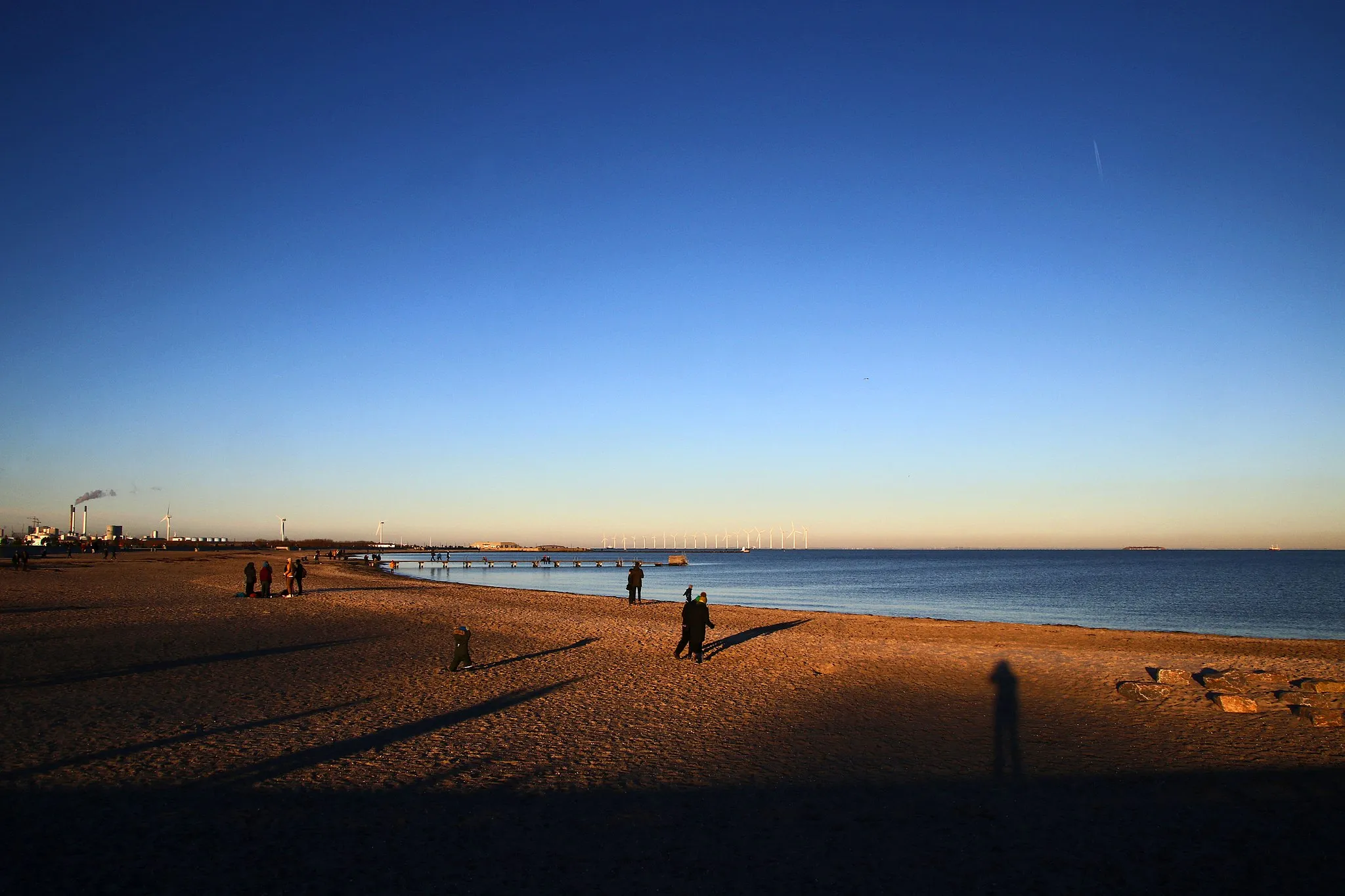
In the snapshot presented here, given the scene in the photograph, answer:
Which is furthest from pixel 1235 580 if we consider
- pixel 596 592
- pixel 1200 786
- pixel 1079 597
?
pixel 1200 786

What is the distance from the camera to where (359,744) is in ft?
32.3

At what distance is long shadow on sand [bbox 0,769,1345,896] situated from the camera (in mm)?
6039

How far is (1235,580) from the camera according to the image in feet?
251

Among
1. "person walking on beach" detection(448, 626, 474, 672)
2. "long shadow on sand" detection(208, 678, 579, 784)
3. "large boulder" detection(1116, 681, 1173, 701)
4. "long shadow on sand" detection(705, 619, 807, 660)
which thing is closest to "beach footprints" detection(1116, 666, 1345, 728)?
"large boulder" detection(1116, 681, 1173, 701)

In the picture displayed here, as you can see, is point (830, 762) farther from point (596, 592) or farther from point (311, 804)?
point (596, 592)

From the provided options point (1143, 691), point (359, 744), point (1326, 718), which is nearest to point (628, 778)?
point (359, 744)

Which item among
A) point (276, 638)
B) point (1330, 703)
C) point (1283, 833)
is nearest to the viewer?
point (1283, 833)

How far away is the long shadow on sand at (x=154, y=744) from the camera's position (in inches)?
326

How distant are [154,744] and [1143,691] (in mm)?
14627

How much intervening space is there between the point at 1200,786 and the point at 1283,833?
1389mm

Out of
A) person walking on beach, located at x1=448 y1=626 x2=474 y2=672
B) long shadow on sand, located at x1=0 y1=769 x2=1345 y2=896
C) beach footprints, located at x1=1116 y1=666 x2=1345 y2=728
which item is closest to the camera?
long shadow on sand, located at x1=0 y1=769 x2=1345 y2=896

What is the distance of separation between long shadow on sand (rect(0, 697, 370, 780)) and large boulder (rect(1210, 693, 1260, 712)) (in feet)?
44.2

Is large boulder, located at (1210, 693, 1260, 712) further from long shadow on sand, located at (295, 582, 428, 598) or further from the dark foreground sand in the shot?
long shadow on sand, located at (295, 582, 428, 598)

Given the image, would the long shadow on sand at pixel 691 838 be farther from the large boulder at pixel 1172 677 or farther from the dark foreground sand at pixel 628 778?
the large boulder at pixel 1172 677
